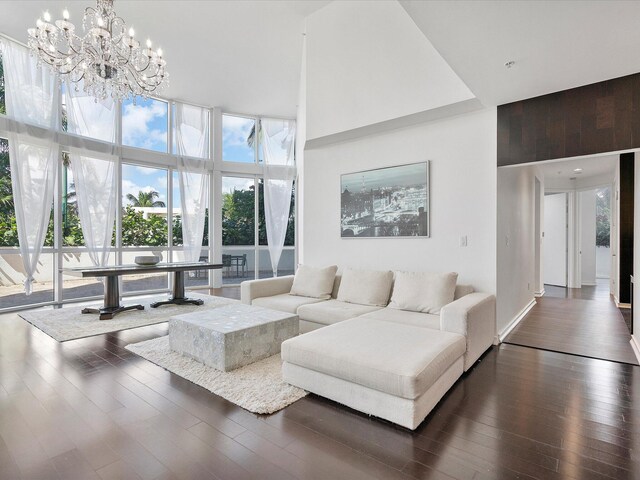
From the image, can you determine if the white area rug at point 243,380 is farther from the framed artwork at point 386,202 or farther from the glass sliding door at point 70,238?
the glass sliding door at point 70,238

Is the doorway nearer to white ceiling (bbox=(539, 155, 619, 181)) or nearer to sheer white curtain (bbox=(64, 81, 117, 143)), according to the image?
white ceiling (bbox=(539, 155, 619, 181))

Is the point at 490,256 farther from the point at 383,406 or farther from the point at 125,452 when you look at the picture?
the point at 125,452

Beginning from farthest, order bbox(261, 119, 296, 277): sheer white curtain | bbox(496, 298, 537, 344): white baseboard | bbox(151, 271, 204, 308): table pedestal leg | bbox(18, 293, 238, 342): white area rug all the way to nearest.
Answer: bbox(261, 119, 296, 277): sheer white curtain
bbox(151, 271, 204, 308): table pedestal leg
bbox(18, 293, 238, 342): white area rug
bbox(496, 298, 537, 344): white baseboard

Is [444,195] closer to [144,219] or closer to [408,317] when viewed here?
[408,317]

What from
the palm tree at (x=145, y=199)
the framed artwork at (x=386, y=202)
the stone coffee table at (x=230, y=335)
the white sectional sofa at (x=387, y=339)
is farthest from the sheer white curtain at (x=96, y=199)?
the framed artwork at (x=386, y=202)

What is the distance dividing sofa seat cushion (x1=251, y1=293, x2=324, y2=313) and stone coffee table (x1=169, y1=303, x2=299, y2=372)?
1.34 feet

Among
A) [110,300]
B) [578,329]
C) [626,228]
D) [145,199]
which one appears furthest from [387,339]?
[145,199]

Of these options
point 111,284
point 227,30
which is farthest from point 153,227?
point 227,30

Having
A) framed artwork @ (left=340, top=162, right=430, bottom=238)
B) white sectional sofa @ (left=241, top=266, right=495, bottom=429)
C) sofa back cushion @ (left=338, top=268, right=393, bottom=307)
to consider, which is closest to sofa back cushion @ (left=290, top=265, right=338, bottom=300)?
white sectional sofa @ (left=241, top=266, right=495, bottom=429)

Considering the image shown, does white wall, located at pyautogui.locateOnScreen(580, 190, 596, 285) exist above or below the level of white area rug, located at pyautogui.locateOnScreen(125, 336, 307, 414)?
above

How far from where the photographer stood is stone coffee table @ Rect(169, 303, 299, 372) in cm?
293

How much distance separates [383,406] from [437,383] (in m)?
0.44

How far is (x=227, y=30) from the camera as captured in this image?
5.05 meters

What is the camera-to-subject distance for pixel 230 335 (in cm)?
291
